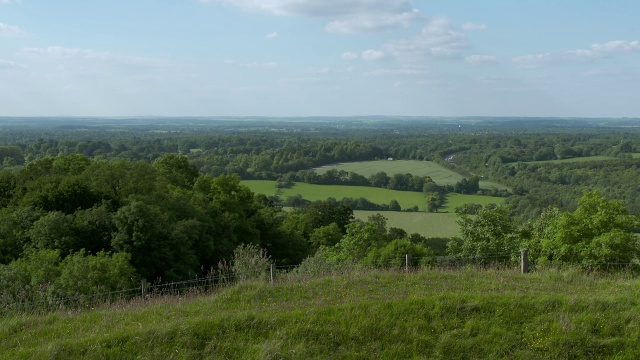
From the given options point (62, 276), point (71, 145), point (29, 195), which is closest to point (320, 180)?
point (71, 145)

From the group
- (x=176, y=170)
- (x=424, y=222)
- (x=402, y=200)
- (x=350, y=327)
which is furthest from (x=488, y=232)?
(x=402, y=200)

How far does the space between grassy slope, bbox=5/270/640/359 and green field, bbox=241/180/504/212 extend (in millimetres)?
59353

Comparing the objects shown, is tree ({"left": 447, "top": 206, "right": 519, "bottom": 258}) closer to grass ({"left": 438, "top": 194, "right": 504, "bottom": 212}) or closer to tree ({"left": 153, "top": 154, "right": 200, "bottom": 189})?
tree ({"left": 153, "top": 154, "right": 200, "bottom": 189})

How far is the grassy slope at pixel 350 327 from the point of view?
8.61 metres

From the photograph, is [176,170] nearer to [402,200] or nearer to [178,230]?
[178,230]

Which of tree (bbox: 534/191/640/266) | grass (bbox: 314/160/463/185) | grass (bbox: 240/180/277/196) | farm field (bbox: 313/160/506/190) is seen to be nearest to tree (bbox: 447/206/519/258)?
tree (bbox: 534/191/640/266)

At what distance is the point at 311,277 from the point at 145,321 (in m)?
4.58

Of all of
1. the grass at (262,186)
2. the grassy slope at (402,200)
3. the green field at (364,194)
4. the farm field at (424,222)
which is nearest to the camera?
the farm field at (424,222)

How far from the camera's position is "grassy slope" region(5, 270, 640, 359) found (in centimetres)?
861

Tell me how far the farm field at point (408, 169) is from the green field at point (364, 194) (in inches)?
435

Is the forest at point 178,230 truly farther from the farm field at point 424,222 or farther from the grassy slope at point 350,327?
the farm field at point 424,222

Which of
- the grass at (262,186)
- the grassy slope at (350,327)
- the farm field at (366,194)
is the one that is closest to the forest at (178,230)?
the grassy slope at (350,327)

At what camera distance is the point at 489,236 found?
2727cm

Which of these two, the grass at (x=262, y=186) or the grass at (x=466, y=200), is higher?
the grass at (x=262, y=186)
